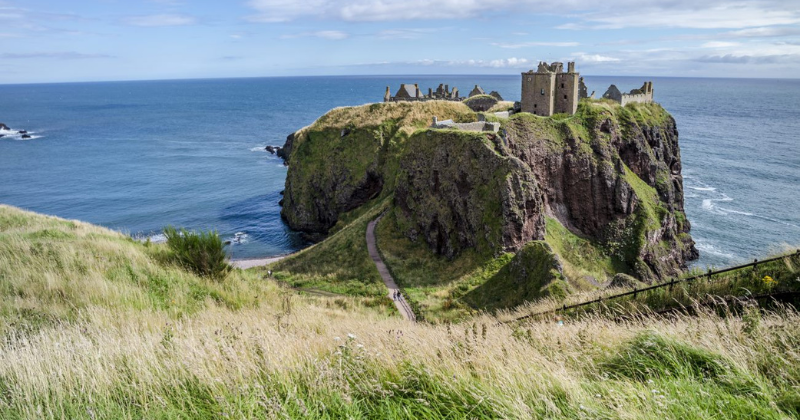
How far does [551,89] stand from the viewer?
5378cm

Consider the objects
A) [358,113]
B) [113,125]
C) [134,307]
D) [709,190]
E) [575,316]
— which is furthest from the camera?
[113,125]

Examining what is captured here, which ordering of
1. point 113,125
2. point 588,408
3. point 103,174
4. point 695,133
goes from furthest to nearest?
1. point 113,125
2. point 695,133
3. point 103,174
4. point 588,408

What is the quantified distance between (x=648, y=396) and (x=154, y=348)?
6295 mm

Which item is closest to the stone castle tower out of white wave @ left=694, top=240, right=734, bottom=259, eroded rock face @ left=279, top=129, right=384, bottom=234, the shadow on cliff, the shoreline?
Result: eroded rock face @ left=279, top=129, right=384, bottom=234

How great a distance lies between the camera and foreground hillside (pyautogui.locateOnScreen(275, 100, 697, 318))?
38844 mm

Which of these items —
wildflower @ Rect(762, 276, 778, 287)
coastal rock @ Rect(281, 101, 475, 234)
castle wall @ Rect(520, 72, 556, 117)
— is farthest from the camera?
coastal rock @ Rect(281, 101, 475, 234)

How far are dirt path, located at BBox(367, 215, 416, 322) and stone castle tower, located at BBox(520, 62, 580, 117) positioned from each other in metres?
22.0

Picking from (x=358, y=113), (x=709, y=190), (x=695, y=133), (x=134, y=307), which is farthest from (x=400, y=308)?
(x=695, y=133)

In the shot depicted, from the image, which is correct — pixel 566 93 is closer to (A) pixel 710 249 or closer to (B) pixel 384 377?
(A) pixel 710 249

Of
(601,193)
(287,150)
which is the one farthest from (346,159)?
(287,150)

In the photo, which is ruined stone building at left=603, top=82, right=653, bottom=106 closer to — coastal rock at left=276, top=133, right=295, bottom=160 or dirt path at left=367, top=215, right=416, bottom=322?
dirt path at left=367, top=215, right=416, bottom=322

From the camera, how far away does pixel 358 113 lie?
72625mm

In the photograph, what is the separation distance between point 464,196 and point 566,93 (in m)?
20.4

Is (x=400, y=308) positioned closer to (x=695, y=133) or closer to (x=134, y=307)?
(x=134, y=307)
